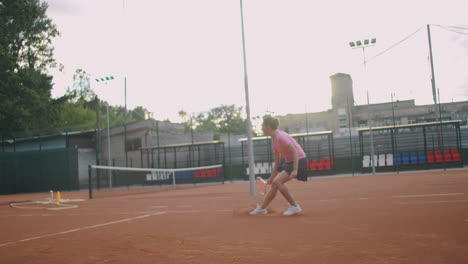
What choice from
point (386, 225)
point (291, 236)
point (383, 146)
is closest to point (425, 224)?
point (386, 225)

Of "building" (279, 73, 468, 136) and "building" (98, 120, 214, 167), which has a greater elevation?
"building" (279, 73, 468, 136)

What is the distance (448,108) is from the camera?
92.8 ft

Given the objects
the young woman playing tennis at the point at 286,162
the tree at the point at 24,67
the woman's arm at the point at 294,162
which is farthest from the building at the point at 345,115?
the woman's arm at the point at 294,162

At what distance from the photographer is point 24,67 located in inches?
1455

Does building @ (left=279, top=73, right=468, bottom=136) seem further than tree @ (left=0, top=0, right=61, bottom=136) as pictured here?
Yes

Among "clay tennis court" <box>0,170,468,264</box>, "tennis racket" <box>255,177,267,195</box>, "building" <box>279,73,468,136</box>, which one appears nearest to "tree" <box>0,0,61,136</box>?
"tennis racket" <box>255,177,267,195</box>

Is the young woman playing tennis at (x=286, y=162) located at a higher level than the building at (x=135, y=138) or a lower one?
lower

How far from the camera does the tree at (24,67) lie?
86.3ft

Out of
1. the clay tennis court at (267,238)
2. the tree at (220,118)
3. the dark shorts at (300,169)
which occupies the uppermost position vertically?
the tree at (220,118)

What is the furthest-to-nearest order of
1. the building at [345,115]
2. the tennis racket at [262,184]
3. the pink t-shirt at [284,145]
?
the building at [345,115] < the tennis racket at [262,184] < the pink t-shirt at [284,145]

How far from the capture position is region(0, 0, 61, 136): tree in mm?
26291

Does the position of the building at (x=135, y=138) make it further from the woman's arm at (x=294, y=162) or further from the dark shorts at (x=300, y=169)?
the woman's arm at (x=294, y=162)

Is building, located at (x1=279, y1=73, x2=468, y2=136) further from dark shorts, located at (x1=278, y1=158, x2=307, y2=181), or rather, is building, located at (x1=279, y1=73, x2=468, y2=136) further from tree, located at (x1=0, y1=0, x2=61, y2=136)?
dark shorts, located at (x1=278, y1=158, x2=307, y2=181)

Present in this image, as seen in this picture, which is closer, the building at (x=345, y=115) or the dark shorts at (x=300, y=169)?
the dark shorts at (x=300, y=169)
